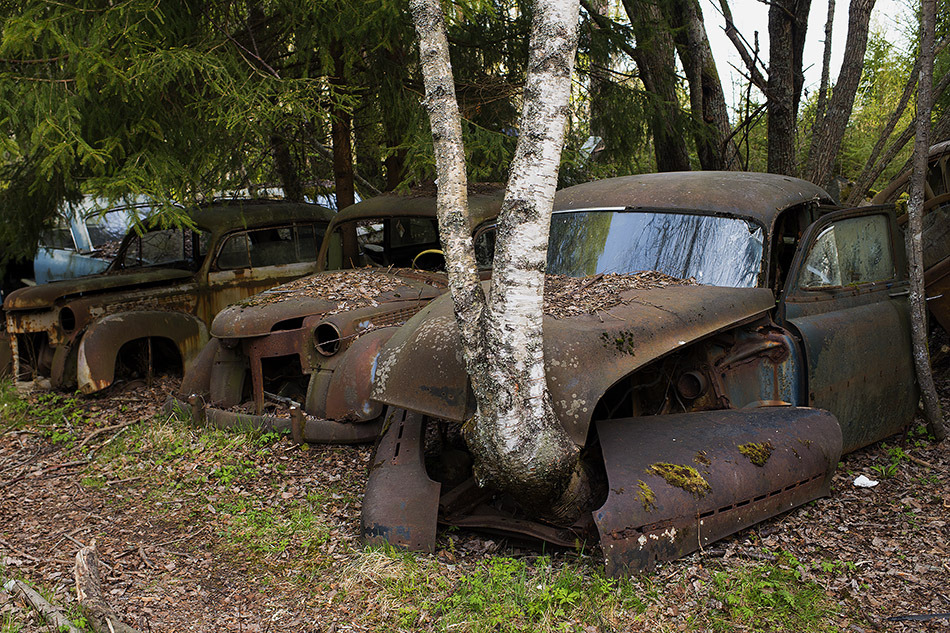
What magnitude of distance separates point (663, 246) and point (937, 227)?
3244 millimetres

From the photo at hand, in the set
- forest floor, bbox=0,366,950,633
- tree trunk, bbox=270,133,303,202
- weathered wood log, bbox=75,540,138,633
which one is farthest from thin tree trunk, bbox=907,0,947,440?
tree trunk, bbox=270,133,303,202

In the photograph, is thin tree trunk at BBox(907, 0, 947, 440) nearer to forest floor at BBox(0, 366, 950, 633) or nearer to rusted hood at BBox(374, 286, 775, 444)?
forest floor at BBox(0, 366, 950, 633)

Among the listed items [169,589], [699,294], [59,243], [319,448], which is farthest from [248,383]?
[59,243]

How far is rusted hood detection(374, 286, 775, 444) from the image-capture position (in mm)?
3584

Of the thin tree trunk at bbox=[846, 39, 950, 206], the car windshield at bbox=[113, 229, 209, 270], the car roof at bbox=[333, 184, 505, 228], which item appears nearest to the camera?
the car roof at bbox=[333, 184, 505, 228]

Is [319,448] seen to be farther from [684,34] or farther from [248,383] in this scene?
[684,34]

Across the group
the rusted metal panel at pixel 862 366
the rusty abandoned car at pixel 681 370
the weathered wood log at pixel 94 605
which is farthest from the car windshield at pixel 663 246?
the weathered wood log at pixel 94 605

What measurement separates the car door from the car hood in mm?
2791

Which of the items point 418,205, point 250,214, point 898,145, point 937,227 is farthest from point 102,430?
point 898,145

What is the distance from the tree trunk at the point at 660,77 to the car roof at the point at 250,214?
13.1 feet

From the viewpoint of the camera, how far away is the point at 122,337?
263 inches

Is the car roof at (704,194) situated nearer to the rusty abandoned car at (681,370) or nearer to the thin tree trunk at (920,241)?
the rusty abandoned car at (681,370)

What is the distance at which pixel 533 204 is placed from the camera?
3.49 m

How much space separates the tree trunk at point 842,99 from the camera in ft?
23.5
